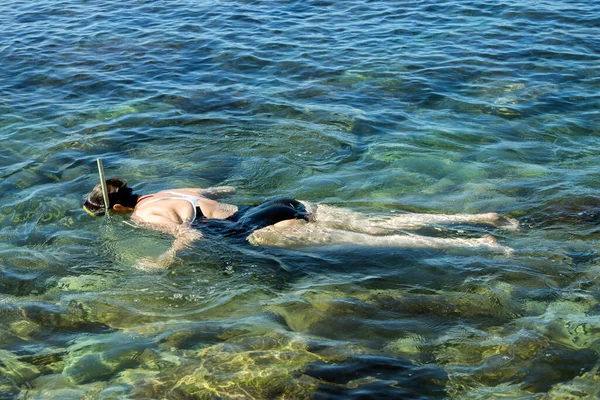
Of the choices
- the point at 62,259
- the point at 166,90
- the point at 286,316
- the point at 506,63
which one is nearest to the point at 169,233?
the point at 62,259

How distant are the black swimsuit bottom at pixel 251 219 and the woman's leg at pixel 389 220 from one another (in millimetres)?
306

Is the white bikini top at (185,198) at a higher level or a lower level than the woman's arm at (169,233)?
higher

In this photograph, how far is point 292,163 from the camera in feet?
35.9

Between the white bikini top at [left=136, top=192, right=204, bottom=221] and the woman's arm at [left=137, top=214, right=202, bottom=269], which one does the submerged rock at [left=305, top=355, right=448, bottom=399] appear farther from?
the white bikini top at [left=136, top=192, right=204, bottom=221]

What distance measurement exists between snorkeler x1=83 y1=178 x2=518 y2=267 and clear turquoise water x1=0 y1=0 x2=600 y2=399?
17cm

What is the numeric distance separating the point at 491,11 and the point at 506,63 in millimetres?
4372

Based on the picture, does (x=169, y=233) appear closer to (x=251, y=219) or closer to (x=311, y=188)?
(x=251, y=219)

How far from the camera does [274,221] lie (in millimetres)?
8227

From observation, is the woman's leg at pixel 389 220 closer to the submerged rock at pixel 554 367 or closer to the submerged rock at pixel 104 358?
the submerged rock at pixel 554 367

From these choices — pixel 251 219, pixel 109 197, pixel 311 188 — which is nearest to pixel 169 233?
pixel 109 197

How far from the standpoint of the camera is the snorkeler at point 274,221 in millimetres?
8117

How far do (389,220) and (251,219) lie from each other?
1.77 metres

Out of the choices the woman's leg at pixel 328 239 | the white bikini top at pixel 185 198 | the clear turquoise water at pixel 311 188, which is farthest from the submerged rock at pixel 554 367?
the white bikini top at pixel 185 198

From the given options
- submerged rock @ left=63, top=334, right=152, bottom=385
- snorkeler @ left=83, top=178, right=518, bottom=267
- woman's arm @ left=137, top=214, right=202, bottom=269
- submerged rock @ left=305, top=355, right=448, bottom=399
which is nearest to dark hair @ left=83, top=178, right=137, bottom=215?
snorkeler @ left=83, top=178, right=518, bottom=267
